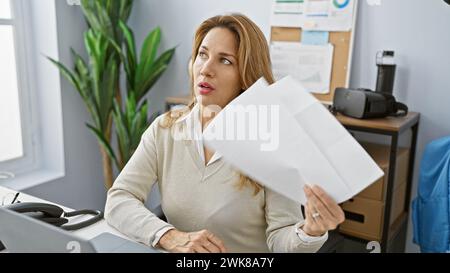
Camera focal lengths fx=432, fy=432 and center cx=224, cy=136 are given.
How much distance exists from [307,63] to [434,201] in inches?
35.4

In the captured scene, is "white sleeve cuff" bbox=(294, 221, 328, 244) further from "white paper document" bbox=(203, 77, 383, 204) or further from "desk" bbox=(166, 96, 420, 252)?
"desk" bbox=(166, 96, 420, 252)

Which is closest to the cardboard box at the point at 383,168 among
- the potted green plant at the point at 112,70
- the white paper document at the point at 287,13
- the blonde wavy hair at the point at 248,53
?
the white paper document at the point at 287,13

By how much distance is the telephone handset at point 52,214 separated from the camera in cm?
109

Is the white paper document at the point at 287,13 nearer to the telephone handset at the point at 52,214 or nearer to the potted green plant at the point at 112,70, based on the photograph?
the potted green plant at the point at 112,70

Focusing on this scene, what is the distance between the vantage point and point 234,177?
4.01 ft

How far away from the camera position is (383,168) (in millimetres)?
1798

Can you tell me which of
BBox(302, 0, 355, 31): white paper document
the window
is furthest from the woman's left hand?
the window

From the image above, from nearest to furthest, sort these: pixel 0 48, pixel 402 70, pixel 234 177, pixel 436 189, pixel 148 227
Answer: pixel 148 227, pixel 234 177, pixel 436 189, pixel 402 70, pixel 0 48

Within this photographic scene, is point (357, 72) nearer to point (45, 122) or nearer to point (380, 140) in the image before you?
point (380, 140)

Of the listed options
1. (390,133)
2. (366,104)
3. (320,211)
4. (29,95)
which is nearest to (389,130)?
(390,133)

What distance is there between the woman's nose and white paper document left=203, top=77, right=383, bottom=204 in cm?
42

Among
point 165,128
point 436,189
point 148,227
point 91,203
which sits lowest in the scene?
point 91,203

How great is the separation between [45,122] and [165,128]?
5.18 feet

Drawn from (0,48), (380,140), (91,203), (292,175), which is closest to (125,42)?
A: (0,48)
